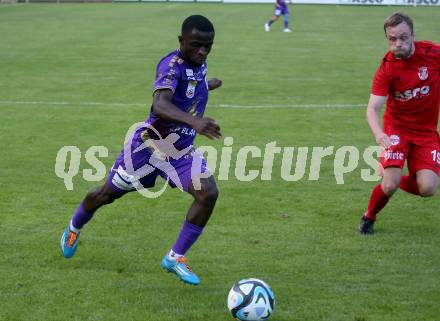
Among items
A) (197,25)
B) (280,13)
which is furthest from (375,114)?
(280,13)

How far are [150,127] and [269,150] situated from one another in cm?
520

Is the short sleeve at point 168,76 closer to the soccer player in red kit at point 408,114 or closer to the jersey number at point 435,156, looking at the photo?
the soccer player in red kit at point 408,114

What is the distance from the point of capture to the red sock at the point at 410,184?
318 inches

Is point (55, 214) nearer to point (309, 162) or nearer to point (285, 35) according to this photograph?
point (309, 162)

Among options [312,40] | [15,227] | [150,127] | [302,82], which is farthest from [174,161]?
[312,40]

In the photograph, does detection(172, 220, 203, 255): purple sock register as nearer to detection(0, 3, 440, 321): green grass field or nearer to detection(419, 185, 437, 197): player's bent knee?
detection(0, 3, 440, 321): green grass field

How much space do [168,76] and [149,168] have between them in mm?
892

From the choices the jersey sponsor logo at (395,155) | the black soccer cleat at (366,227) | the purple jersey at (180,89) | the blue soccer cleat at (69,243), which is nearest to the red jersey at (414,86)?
the jersey sponsor logo at (395,155)

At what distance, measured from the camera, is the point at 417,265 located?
718 centimetres

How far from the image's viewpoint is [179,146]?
6.86 meters

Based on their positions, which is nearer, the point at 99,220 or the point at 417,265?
the point at 417,265

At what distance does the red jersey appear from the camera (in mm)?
7719

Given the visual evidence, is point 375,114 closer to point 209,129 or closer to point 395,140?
point 395,140

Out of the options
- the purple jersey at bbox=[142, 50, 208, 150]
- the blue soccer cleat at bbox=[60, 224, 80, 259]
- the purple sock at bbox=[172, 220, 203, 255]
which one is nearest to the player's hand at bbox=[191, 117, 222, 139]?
the purple jersey at bbox=[142, 50, 208, 150]
